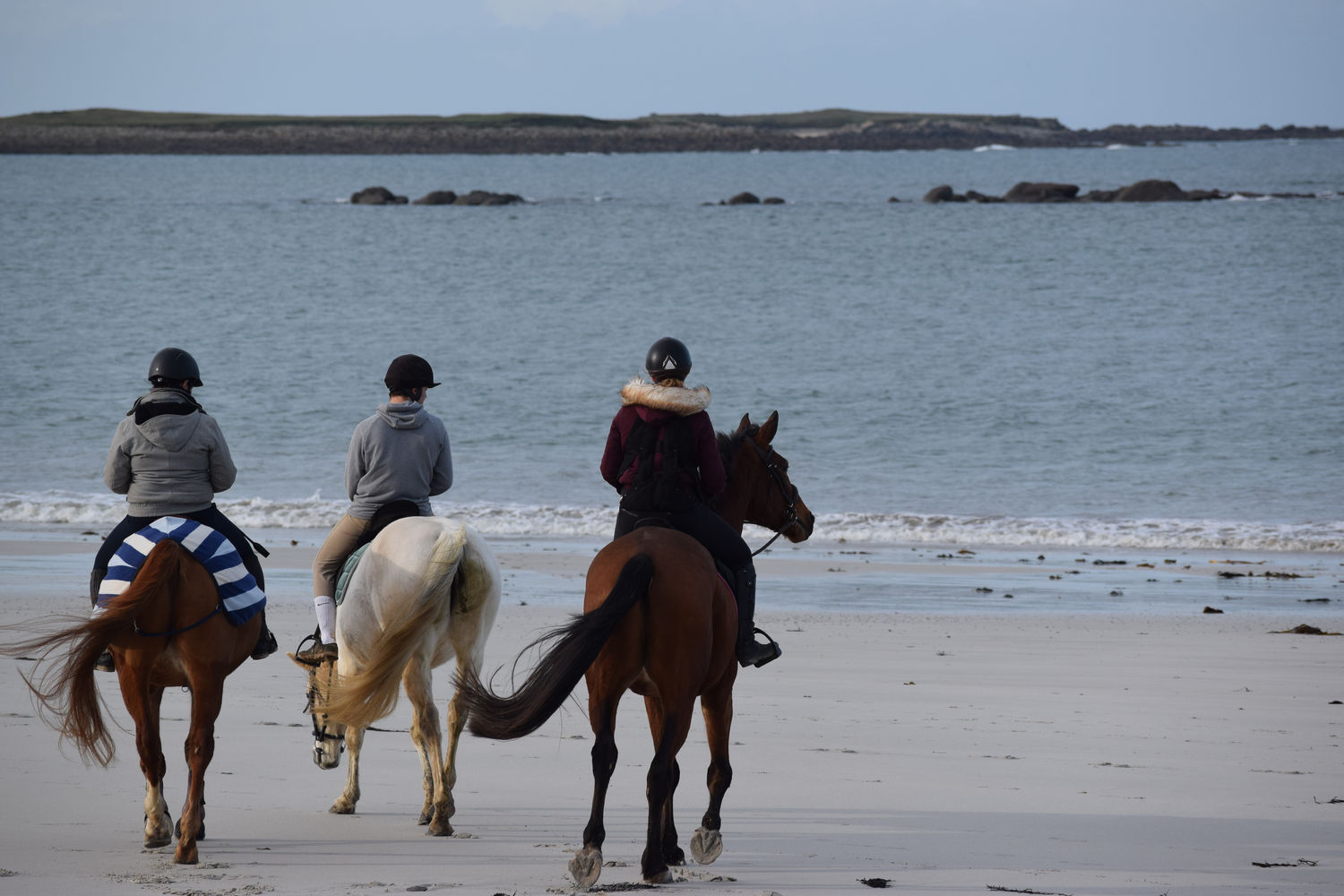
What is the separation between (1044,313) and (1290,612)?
28410mm

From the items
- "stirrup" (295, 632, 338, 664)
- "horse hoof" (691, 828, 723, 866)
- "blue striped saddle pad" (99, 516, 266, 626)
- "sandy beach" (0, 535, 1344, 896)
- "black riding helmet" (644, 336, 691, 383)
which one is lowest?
"sandy beach" (0, 535, 1344, 896)

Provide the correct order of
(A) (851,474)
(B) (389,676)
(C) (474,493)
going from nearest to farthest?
1. (B) (389,676)
2. (C) (474,493)
3. (A) (851,474)

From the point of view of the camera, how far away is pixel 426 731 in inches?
254

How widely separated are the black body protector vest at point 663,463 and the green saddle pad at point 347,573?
1.48m

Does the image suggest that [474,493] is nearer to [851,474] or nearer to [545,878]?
[851,474]

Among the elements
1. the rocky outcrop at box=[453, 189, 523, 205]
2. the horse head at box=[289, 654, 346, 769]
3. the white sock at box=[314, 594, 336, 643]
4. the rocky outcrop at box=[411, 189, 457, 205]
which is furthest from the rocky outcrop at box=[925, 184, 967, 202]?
the horse head at box=[289, 654, 346, 769]

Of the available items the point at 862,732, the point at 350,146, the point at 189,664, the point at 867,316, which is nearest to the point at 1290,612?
the point at 862,732

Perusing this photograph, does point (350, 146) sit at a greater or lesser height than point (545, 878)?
greater

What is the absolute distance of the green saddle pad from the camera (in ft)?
21.7

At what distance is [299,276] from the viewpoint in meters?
49.3

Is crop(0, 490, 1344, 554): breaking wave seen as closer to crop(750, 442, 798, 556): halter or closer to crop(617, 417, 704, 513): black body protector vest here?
crop(750, 442, 798, 556): halter

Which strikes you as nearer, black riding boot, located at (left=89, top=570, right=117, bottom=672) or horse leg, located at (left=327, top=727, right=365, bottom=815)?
black riding boot, located at (left=89, top=570, right=117, bottom=672)

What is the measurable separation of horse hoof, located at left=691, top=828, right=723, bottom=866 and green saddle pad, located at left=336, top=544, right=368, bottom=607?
210 centimetres

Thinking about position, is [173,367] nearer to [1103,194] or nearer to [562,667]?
[562,667]
